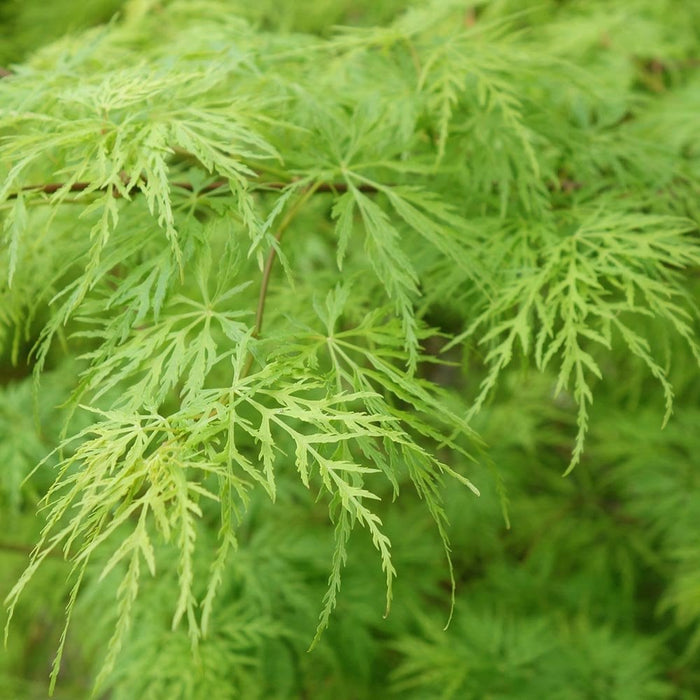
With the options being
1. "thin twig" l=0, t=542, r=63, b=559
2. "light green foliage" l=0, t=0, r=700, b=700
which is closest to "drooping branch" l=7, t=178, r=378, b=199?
"light green foliage" l=0, t=0, r=700, b=700

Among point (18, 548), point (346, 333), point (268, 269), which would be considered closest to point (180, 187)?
point (268, 269)

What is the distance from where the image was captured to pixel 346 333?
87cm

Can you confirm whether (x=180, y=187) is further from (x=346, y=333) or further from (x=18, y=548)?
(x=18, y=548)

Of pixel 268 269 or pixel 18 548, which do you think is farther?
pixel 18 548

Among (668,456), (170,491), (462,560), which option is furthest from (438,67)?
(462,560)

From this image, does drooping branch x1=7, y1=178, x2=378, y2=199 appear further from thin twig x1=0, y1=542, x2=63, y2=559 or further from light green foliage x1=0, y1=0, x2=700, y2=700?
thin twig x1=0, y1=542, x2=63, y2=559

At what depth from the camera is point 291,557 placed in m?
1.50

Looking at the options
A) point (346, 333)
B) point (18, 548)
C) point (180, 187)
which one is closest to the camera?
point (346, 333)

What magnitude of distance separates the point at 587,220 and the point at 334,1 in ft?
4.09

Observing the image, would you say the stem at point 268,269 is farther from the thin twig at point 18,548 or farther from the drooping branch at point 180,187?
the thin twig at point 18,548

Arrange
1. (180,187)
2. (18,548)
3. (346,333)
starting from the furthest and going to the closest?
1. (18,548)
2. (180,187)
3. (346,333)

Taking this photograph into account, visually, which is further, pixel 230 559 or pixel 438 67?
pixel 230 559

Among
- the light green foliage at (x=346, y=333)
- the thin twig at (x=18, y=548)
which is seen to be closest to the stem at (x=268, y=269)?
the light green foliage at (x=346, y=333)

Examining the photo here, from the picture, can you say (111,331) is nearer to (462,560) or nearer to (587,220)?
(587,220)
